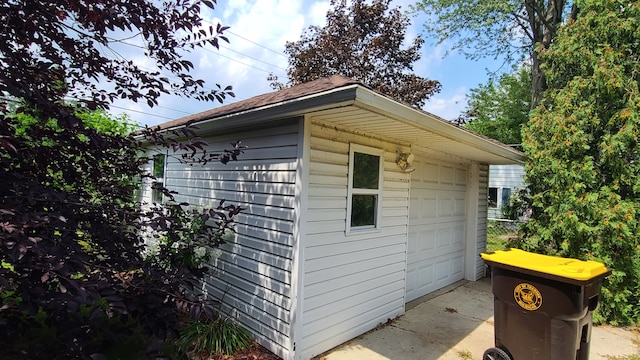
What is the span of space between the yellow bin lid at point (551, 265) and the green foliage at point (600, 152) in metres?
2.15

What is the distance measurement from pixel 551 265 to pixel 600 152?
3.15 m

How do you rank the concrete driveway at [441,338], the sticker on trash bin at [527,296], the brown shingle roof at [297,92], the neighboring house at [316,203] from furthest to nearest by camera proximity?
the concrete driveway at [441,338]
the neighboring house at [316,203]
the sticker on trash bin at [527,296]
the brown shingle roof at [297,92]

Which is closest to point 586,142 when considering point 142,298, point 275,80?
point 142,298

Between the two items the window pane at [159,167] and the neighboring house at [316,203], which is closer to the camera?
the neighboring house at [316,203]

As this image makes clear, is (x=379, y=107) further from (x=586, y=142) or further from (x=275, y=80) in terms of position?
(x=275, y=80)

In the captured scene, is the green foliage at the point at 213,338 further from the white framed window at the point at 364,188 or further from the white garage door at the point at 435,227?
the white garage door at the point at 435,227

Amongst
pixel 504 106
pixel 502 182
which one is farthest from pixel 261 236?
pixel 504 106

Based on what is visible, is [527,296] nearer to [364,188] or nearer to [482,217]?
[364,188]

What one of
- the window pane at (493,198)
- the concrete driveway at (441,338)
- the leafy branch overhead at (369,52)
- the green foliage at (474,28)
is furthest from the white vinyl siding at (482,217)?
the window pane at (493,198)

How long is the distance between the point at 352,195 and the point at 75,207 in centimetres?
268

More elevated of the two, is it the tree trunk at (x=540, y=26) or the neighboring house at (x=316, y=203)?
the tree trunk at (x=540, y=26)

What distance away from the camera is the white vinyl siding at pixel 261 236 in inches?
139

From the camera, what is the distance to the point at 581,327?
3.05 m

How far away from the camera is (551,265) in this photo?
3.12 meters
